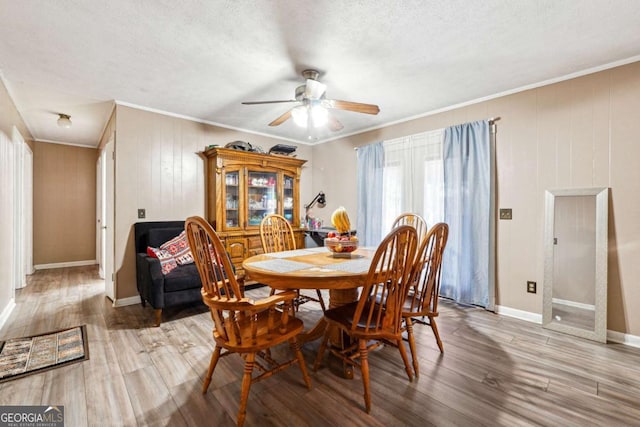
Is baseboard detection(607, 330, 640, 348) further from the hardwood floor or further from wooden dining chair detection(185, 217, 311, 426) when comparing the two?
wooden dining chair detection(185, 217, 311, 426)

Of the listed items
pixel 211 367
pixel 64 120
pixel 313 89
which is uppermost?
pixel 64 120

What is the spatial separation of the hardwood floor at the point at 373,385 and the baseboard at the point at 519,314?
22 cm

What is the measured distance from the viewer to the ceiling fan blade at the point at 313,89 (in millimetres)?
2465

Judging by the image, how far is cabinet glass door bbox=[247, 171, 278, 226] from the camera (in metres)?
4.26

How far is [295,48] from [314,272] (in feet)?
5.67

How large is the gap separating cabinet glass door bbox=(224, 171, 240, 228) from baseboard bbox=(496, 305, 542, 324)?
134 inches

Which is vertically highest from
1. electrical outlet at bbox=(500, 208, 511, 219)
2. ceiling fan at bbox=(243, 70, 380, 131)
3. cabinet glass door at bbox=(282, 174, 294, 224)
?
ceiling fan at bbox=(243, 70, 380, 131)

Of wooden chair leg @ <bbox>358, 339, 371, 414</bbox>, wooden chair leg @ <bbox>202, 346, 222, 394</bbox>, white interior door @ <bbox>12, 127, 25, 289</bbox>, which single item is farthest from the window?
white interior door @ <bbox>12, 127, 25, 289</bbox>

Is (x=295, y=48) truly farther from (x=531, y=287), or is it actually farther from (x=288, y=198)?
(x=531, y=287)

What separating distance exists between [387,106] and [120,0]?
2716 mm

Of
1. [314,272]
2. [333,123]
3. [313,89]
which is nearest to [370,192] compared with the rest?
[333,123]

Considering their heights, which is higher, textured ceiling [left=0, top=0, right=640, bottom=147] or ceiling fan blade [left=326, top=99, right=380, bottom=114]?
textured ceiling [left=0, top=0, right=640, bottom=147]

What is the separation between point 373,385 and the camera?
1800 mm

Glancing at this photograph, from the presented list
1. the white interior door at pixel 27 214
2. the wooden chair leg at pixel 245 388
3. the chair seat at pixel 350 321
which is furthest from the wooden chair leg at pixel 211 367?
the white interior door at pixel 27 214
